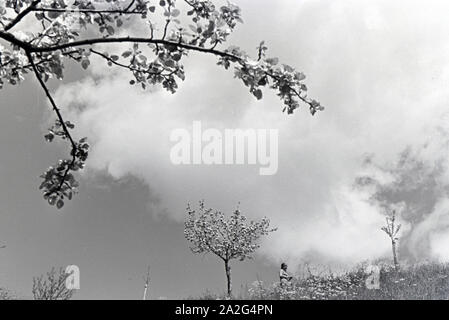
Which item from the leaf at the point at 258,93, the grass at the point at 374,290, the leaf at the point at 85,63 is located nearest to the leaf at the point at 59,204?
the leaf at the point at 85,63

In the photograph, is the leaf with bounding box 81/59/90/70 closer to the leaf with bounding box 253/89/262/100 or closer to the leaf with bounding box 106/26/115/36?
the leaf with bounding box 106/26/115/36

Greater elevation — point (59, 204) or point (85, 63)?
point (85, 63)

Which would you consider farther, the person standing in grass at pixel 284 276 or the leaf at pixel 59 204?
the person standing in grass at pixel 284 276

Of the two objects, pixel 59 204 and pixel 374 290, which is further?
pixel 374 290

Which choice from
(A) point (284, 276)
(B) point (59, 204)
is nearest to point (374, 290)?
(A) point (284, 276)

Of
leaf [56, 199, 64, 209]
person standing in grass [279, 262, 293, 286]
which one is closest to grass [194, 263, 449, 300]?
person standing in grass [279, 262, 293, 286]

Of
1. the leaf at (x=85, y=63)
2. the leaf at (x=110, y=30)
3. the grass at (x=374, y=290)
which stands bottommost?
the grass at (x=374, y=290)

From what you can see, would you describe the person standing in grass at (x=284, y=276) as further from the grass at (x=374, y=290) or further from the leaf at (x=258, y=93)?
the leaf at (x=258, y=93)

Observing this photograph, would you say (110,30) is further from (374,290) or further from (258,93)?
(374,290)

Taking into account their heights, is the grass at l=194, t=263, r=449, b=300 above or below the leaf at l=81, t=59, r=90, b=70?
below

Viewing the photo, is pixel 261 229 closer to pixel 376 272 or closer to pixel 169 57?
pixel 376 272

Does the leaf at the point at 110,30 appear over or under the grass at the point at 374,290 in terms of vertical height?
over

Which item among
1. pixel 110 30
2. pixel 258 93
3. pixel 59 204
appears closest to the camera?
pixel 258 93
